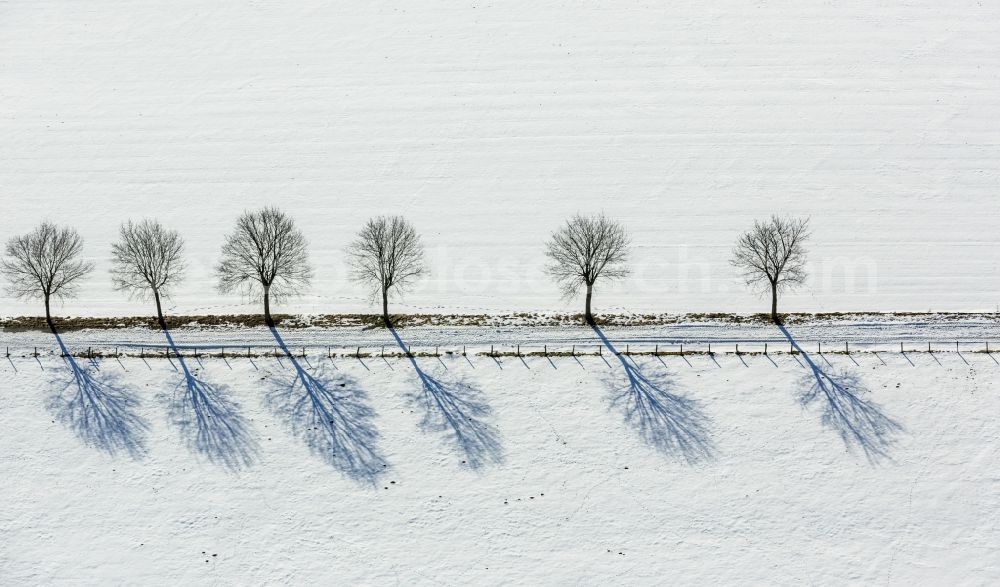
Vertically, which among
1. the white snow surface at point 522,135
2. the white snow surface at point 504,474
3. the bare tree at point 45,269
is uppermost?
the white snow surface at point 522,135

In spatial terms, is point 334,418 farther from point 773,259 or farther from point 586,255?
point 773,259

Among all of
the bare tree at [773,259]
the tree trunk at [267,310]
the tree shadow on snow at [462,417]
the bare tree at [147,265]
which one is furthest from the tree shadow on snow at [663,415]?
the bare tree at [147,265]

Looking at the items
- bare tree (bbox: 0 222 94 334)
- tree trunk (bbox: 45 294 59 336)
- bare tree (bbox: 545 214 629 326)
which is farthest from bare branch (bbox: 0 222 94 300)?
bare tree (bbox: 545 214 629 326)

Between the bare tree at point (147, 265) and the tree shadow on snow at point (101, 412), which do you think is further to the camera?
the bare tree at point (147, 265)

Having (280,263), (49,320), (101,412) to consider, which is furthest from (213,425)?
(49,320)

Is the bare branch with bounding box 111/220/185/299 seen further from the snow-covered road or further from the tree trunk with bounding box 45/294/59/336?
the tree trunk with bounding box 45/294/59/336

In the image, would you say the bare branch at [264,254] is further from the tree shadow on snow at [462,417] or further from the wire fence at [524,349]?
the tree shadow on snow at [462,417]
